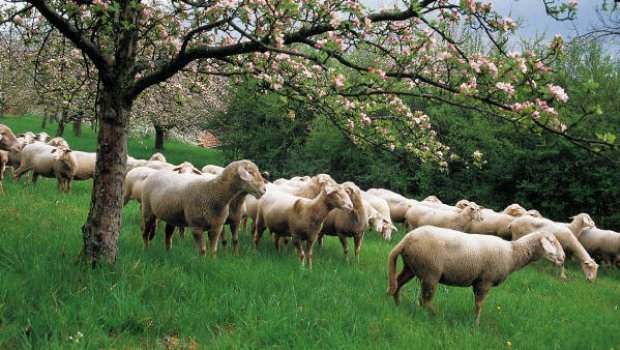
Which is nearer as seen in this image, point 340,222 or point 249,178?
point 249,178

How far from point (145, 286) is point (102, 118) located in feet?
5.94

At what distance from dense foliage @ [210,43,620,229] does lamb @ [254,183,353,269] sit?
4.44 m

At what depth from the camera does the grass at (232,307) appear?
430 cm

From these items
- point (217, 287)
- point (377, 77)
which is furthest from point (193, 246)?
point (377, 77)

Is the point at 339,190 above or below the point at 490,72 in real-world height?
below

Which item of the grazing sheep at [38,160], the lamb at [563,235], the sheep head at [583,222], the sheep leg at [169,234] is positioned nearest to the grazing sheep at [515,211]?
the sheep head at [583,222]

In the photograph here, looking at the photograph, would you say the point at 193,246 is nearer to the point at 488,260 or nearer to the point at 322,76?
the point at 322,76

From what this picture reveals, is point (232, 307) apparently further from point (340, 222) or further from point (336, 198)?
point (340, 222)

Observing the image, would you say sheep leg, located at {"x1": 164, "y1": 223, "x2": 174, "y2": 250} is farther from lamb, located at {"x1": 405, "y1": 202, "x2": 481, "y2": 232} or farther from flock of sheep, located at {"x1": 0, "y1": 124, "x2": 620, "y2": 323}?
lamb, located at {"x1": 405, "y1": 202, "x2": 481, "y2": 232}

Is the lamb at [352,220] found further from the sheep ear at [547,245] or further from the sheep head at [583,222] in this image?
the sheep head at [583,222]

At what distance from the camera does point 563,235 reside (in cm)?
1094

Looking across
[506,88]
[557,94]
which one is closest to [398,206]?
[506,88]

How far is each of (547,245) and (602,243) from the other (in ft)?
24.0

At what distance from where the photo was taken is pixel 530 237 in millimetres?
6473
